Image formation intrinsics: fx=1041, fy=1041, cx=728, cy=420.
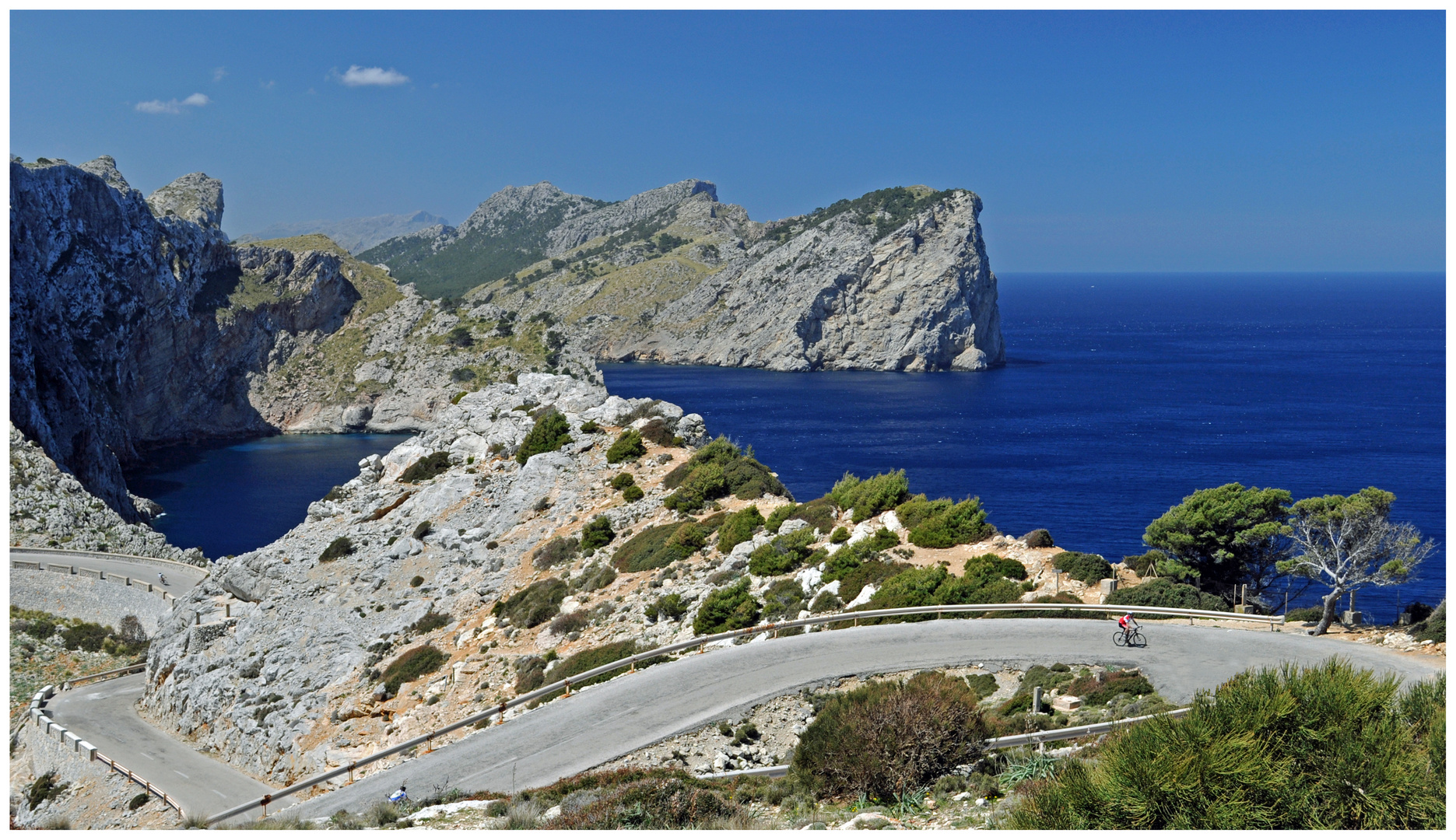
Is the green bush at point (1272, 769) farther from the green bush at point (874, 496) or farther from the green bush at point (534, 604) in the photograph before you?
the green bush at point (534, 604)

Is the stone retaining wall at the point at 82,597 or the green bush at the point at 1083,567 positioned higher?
the green bush at the point at 1083,567

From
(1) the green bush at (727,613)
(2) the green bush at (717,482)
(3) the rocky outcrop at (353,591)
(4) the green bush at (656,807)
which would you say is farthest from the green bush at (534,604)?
(4) the green bush at (656,807)

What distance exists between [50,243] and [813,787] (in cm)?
13113

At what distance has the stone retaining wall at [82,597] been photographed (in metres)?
57.8

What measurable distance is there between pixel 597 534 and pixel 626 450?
686 cm

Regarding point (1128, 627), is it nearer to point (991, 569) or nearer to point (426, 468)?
point (991, 569)

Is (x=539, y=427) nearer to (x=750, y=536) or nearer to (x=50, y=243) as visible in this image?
(x=750, y=536)

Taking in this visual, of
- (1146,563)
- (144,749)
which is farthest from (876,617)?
(144,749)

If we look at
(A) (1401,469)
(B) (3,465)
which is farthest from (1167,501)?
(B) (3,465)

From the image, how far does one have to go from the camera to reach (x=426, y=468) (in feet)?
171

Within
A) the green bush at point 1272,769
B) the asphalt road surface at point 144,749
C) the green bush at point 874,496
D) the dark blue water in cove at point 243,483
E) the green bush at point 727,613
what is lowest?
the dark blue water in cove at point 243,483

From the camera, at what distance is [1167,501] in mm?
87188

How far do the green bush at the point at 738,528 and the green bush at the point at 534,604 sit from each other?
19.0 ft

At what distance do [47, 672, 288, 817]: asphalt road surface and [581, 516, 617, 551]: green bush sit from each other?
13432 millimetres
